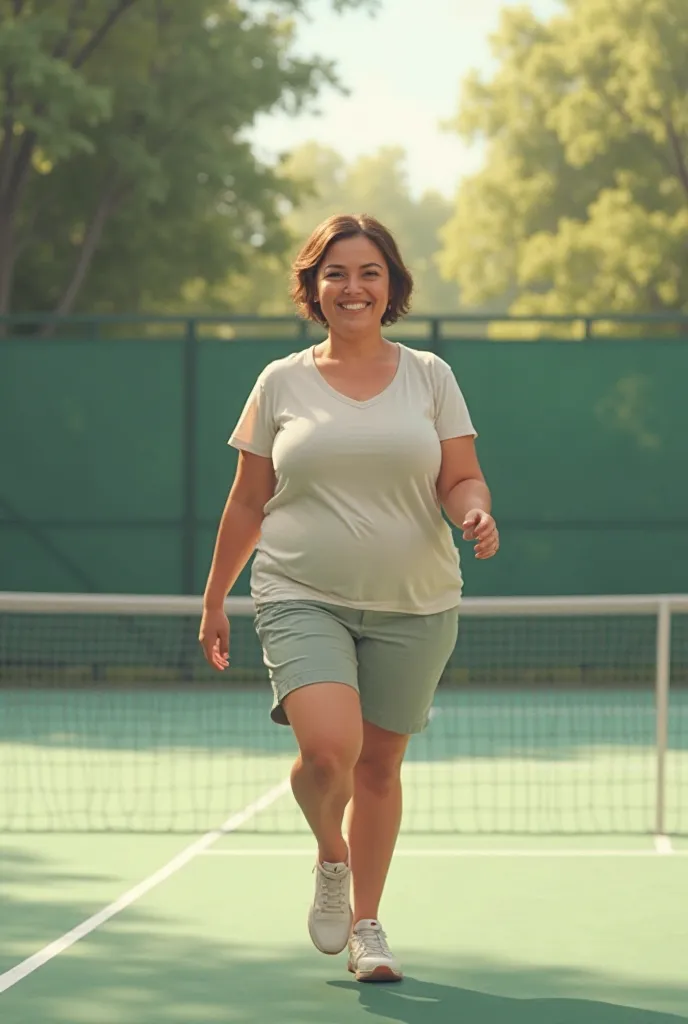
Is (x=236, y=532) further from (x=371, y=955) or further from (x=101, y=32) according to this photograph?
(x=101, y=32)

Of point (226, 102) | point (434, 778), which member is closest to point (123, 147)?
point (226, 102)

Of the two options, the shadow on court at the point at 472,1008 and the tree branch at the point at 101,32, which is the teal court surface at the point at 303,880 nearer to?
the shadow on court at the point at 472,1008

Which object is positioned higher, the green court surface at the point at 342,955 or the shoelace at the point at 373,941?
the shoelace at the point at 373,941

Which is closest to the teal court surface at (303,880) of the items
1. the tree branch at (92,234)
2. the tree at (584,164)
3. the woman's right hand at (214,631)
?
the woman's right hand at (214,631)

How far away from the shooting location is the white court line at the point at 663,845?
8.34m

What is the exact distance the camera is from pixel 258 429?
18.7 feet

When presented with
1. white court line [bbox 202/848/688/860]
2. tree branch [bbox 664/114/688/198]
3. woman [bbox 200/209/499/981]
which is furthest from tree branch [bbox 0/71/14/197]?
tree branch [bbox 664/114/688/198]

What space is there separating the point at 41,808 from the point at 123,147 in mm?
13440

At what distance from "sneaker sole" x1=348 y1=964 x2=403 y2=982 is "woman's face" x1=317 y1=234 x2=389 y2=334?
173 cm

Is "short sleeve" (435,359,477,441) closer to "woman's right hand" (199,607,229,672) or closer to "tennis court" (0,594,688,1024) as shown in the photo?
"woman's right hand" (199,607,229,672)

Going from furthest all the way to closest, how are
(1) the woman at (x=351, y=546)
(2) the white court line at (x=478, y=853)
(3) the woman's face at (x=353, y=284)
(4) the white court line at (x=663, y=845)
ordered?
(4) the white court line at (x=663, y=845) < (2) the white court line at (x=478, y=853) < (3) the woman's face at (x=353, y=284) < (1) the woman at (x=351, y=546)

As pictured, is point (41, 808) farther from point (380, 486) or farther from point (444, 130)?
point (444, 130)

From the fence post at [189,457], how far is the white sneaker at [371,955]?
9756mm

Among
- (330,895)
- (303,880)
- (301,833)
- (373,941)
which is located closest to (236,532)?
(330,895)
